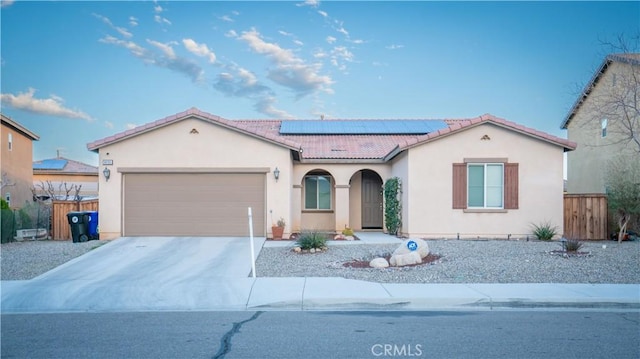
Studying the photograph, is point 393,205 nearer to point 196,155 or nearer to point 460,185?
point 460,185

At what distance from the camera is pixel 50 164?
3728 centimetres

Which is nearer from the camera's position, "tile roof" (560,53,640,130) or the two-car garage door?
"tile roof" (560,53,640,130)

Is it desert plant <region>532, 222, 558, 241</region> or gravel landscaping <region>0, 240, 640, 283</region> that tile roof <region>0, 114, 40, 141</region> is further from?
desert plant <region>532, 222, 558, 241</region>

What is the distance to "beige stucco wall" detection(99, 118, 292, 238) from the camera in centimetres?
1588

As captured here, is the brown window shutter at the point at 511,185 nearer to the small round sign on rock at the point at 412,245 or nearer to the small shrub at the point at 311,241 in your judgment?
the small round sign on rock at the point at 412,245

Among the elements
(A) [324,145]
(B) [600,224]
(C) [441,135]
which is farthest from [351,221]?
(B) [600,224]

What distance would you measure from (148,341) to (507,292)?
20.1 ft

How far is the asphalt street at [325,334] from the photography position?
5.71m

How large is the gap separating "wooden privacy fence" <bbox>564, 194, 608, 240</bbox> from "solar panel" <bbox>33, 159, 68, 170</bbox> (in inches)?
1354

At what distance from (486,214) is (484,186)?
3.12 ft

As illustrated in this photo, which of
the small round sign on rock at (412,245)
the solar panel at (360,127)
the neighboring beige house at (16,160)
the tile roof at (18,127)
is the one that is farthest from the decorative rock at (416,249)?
the tile roof at (18,127)

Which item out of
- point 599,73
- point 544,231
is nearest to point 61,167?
point 544,231

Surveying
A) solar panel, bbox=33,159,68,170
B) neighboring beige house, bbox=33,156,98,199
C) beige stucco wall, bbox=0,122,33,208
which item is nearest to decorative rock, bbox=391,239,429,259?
beige stucco wall, bbox=0,122,33,208

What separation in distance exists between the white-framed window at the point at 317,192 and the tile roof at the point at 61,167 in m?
24.1
